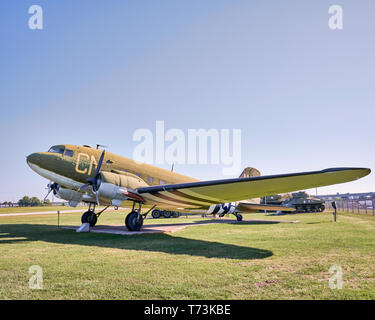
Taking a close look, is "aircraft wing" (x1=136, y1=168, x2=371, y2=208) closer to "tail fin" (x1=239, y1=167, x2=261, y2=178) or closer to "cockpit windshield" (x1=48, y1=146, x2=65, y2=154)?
"cockpit windshield" (x1=48, y1=146, x2=65, y2=154)

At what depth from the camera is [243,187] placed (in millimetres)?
10781

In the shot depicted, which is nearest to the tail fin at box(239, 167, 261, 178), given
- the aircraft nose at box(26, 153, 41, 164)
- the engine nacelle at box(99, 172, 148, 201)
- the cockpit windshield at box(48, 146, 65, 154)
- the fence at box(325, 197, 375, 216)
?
the fence at box(325, 197, 375, 216)

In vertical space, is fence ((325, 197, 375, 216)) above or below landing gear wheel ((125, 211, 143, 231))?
below

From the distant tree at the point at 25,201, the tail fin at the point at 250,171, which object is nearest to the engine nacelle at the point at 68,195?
the tail fin at the point at 250,171

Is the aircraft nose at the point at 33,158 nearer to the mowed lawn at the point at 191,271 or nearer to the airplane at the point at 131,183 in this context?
the airplane at the point at 131,183

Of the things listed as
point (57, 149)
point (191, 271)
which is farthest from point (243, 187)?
point (57, 149)

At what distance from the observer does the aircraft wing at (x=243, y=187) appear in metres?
8.84

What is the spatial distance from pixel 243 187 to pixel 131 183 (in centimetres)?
615

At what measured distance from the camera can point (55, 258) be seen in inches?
289

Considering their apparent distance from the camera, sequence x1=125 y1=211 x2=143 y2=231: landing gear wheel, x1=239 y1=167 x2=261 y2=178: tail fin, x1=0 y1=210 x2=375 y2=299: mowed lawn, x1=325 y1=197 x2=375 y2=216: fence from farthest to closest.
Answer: x1=325 y1=197 x2=375 y2=216: fence, x1=239 y1=167 x2=261 y2=178: tail fin, x1=125 y1=211 x2=143 y2=231: landing gear wheel, x1=0 y1=210 x2=375 y2=299: mowed lawn

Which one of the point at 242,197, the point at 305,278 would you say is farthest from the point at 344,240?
the point at 305,278

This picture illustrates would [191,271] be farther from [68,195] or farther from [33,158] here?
[68,195]

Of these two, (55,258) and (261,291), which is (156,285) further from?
(55,258)

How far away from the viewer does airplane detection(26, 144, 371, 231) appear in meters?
10.3
